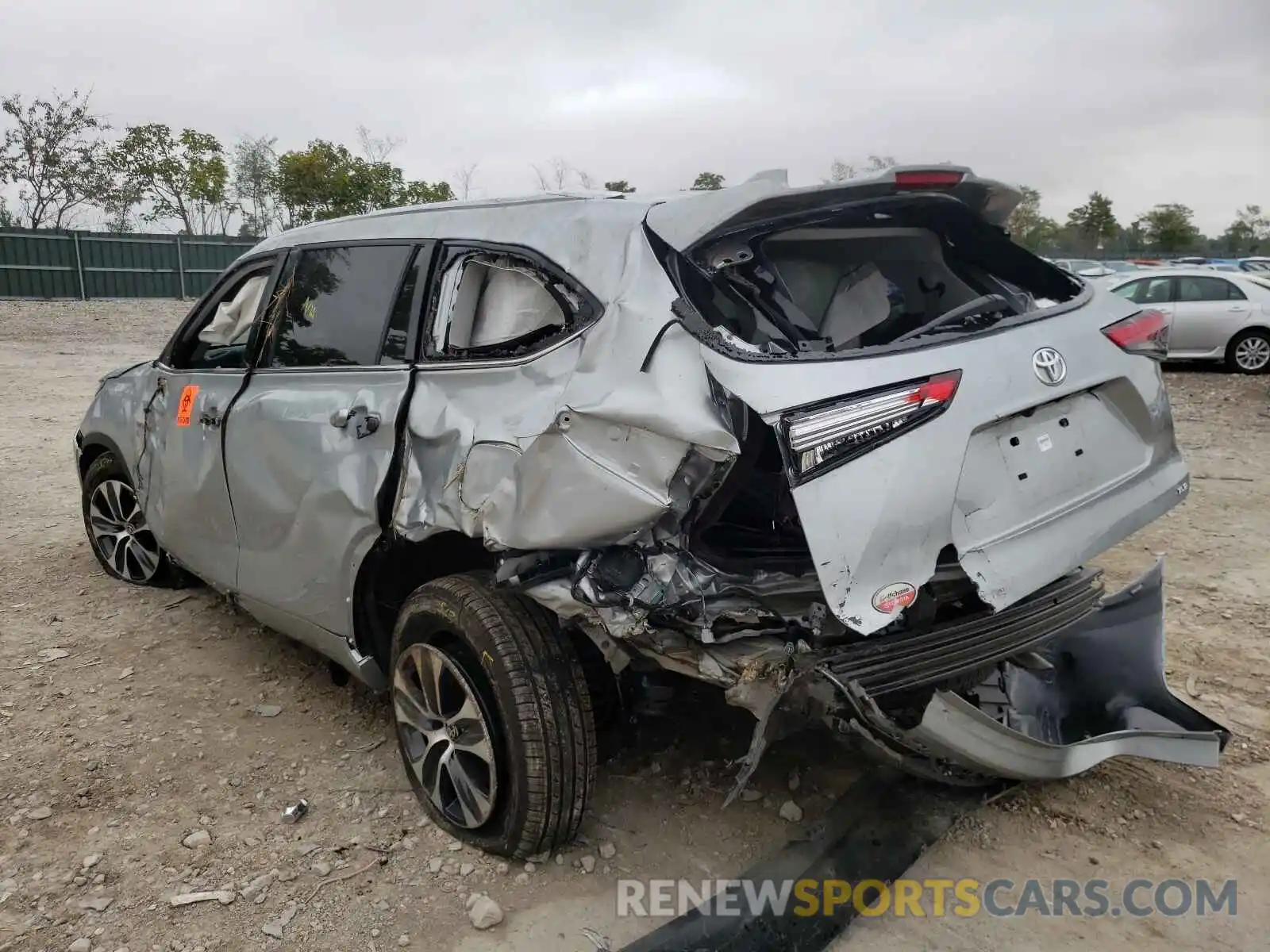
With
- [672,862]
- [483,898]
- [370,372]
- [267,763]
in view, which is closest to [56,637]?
[267,763]

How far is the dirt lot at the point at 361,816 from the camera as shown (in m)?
2.50

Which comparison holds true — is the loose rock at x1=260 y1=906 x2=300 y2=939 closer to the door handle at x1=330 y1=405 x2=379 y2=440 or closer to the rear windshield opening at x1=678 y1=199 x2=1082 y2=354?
the door handle at x1=330 y1=405 x2=379 y2=440

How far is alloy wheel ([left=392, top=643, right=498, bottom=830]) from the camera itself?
2674mm

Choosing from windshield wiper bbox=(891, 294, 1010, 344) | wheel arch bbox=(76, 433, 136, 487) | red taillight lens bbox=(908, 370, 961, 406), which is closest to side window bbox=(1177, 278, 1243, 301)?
windshield wiper bbox=(891, 294, 1010, 344)

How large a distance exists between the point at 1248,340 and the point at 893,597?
13.5 meters

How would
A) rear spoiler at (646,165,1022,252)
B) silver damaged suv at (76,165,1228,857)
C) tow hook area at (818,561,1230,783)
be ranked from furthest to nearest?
rear spoiler at (646,165,1022,252) < tow hook area at (818,561,1230,783) < silver damaged suv at (76,165,1228,857)

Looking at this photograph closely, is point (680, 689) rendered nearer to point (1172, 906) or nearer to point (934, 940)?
point (934, 940)

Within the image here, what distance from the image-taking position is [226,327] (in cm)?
391

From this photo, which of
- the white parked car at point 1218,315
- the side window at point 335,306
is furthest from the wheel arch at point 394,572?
the white parked car at point 1218,315

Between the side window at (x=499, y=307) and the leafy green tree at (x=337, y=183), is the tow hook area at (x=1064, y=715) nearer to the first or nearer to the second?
the side window at (x=499, y=307)

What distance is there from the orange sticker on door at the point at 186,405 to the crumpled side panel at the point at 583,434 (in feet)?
5.61

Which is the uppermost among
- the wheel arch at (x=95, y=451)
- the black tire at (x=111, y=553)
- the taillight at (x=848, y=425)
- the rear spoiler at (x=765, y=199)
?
the rear spoiler at (x=765, y=199)

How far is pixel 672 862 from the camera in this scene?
2.77 meters

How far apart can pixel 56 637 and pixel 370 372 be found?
8.09ft
